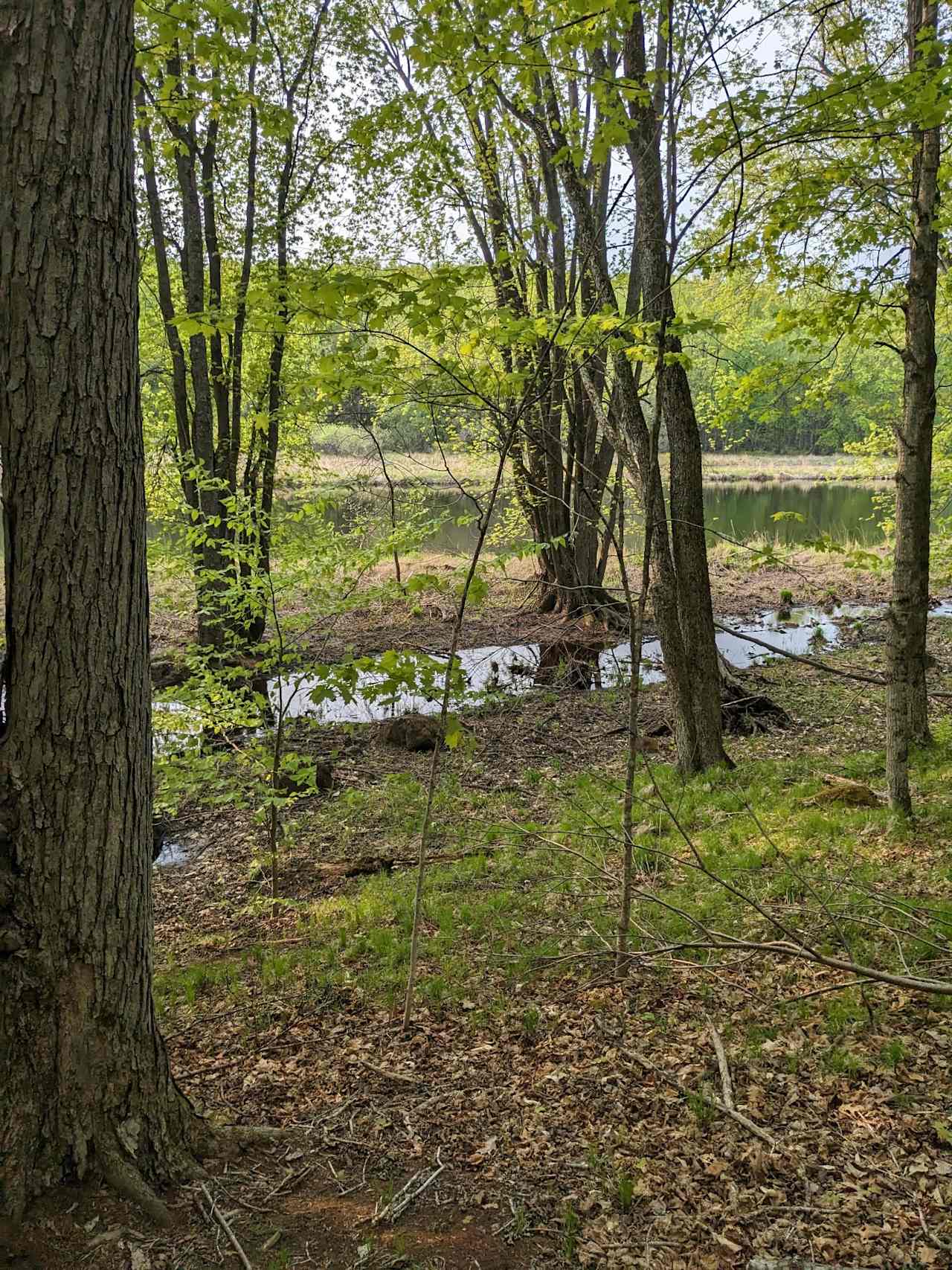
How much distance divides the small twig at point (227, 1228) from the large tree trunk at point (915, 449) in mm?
4852

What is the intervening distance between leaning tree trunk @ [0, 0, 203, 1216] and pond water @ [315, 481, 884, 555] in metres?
8.15

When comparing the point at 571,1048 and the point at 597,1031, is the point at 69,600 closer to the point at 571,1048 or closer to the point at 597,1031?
the point at 571,1048

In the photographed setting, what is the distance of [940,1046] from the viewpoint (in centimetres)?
346

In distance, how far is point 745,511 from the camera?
33719mm

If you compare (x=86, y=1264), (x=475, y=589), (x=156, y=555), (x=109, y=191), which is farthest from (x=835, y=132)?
(x=156, y=555)

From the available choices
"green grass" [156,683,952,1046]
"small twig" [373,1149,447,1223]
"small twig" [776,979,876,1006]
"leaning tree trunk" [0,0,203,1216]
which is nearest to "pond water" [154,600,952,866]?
"green grass" [156,683,952,1046]

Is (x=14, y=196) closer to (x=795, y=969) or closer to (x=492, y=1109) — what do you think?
(x=492, y=1109)

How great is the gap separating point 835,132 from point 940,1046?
483cm

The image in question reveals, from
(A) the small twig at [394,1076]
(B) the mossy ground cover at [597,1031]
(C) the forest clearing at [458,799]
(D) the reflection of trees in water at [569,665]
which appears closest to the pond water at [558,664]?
(D) the reflection of trees in water at [569,665]

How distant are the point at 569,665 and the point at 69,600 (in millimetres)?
11001

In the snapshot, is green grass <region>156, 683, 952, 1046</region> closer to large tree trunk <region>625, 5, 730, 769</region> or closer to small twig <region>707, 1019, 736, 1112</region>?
small twig <region>707, 1019, 736, 1112</region>

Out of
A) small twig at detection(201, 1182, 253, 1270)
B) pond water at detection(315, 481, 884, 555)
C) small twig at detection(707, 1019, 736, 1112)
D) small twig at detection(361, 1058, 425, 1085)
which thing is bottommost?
small twig at detection(361, 1058, 425, 1085)

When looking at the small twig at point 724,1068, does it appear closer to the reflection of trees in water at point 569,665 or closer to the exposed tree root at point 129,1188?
the exposed tree root at point 129,1188

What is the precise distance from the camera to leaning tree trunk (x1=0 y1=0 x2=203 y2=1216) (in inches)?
89.7
